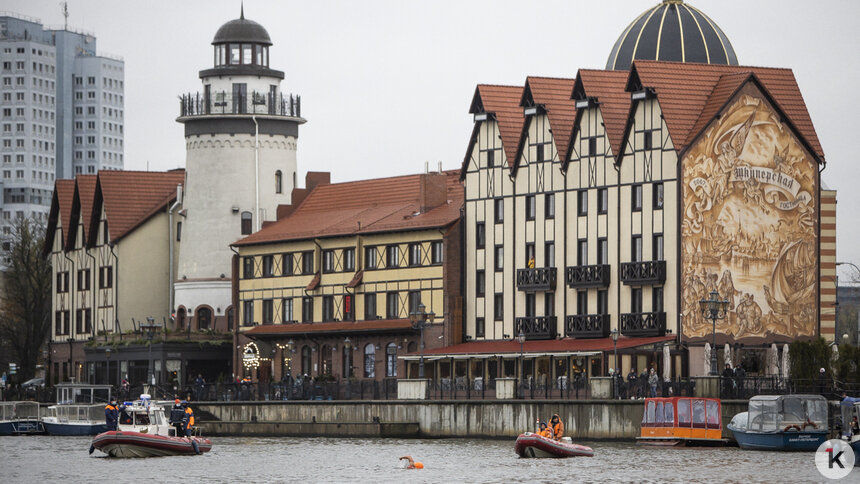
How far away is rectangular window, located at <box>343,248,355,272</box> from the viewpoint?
109250 mm

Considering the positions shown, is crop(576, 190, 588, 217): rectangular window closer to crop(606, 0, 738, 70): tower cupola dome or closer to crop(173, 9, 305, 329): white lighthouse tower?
crop(606, 0, 738, 70): tower cupola dome

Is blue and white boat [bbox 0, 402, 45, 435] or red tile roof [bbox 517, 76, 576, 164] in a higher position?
red tile roof [bbox 517, 76, 576, 164]

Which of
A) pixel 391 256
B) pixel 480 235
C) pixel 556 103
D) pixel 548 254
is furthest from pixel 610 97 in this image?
pixel 391 256

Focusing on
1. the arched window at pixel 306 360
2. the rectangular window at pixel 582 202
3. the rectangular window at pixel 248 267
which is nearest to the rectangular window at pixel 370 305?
the arched window at pixel 306 360

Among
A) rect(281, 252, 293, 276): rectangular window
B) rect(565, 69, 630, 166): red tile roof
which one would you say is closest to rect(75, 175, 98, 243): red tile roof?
rect(281, 252, 293, 276): rectangular window

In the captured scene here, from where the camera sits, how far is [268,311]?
11500cm

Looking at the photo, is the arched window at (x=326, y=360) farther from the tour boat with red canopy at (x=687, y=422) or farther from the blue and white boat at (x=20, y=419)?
the tour boat with red canopy at (x=687, y=422)

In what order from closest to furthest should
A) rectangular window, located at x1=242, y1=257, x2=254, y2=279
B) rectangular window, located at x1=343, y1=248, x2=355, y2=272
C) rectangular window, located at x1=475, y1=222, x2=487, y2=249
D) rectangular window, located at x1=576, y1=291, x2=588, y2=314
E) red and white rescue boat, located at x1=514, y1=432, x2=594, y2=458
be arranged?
red and white rescue boat, located at x1=514, y1=432, x2=594, y2=458, rectangular window, located at x1=576, y1=291, x2=588, y2=314, rectangular window, located at x1=475, y1=222, x2=487, y2=249, rectangular window, located at x1=343, y1=248, x2=355, y2=272, rectangular window, located at x1=242, y1=257, x2=254, y2=279

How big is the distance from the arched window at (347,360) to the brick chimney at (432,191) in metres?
8.73

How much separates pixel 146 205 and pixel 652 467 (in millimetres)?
67708

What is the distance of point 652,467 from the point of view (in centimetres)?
6688

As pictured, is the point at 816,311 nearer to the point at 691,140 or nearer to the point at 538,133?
the point at 691,140

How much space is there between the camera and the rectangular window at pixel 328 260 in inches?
4360

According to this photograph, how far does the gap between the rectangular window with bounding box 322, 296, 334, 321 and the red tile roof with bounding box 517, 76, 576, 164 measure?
16916 mm
